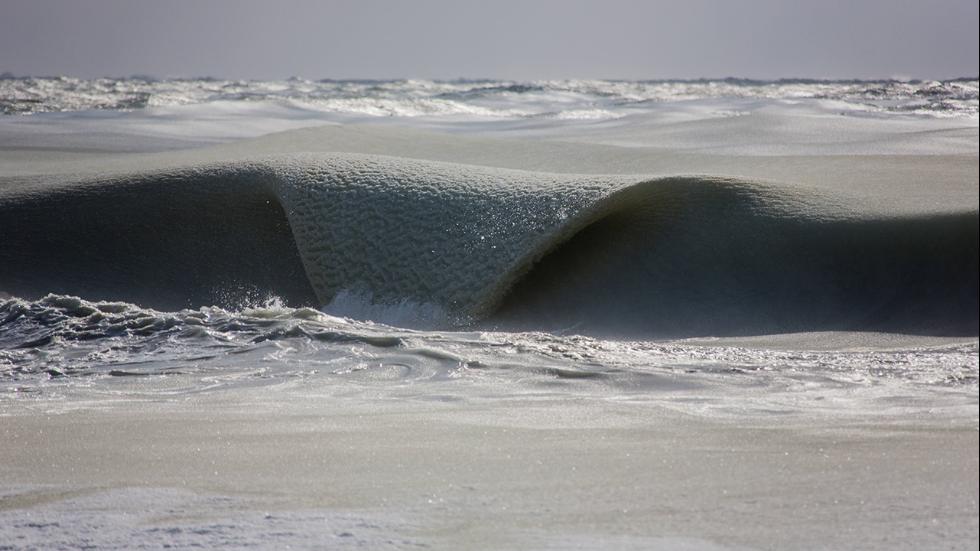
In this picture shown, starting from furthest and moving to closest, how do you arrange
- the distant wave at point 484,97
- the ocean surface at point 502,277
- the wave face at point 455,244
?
the distant wave at point 484,97, the wave face at point 455,244, the ocean surface at point 502,277

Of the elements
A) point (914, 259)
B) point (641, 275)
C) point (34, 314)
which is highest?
point (914, 259)

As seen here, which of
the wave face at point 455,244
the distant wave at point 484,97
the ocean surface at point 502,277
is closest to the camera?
the ocean surface at point 502,277

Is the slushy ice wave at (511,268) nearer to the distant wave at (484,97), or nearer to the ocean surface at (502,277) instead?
the ocean surface at (502,277)

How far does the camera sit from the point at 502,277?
10.0ft

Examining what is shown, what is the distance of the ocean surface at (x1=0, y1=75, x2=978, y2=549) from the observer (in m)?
1.42

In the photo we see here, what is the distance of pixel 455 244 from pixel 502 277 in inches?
9.7

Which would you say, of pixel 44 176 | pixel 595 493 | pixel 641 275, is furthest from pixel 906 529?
pixel 44 176

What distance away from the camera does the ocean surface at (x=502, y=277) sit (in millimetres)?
1424

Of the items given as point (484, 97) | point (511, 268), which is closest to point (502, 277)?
point (511, 268)

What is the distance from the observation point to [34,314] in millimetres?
2945

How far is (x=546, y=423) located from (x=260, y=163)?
8.14 ft

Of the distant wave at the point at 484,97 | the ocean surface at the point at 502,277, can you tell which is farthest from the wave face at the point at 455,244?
the distant wave at the point at 484,97

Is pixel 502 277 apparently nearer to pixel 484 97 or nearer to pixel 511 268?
pixel 511 268

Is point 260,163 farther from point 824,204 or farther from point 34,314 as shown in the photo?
point 824,204
